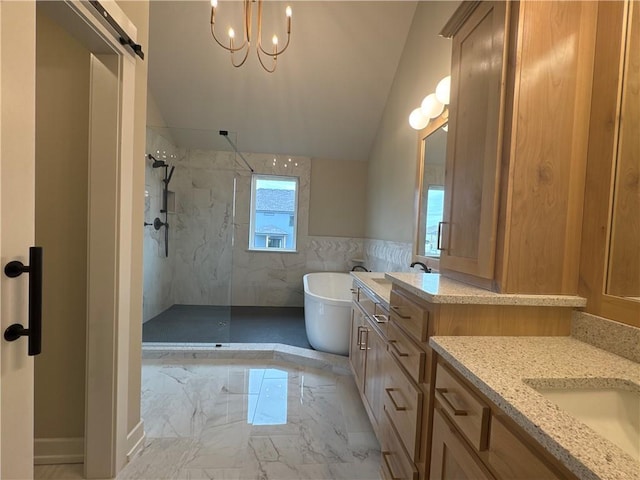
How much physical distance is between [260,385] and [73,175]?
1.91 m

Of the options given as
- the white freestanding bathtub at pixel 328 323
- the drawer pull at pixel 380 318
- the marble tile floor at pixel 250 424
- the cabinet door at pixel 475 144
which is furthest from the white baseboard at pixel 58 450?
the cabinet door at pixel 475 144

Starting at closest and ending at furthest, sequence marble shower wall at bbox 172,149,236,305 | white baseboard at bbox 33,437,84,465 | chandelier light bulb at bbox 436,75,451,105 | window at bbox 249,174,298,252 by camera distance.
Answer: white baseboard at bbox 33,437,84,465 → chandelier light bulb at bbox 436,75,451,105 → marble shower wall at bbox 172,149,236,305 → window at bbox 249,174,298,252

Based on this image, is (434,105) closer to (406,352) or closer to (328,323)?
(406,352)

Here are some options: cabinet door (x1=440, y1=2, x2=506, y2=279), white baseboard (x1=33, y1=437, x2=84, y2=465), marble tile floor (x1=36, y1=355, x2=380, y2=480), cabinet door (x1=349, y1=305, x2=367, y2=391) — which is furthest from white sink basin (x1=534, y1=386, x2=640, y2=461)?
white baseboard (x1=33, y1=437, x2=84, y2=465)

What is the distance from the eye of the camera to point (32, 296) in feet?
2.66

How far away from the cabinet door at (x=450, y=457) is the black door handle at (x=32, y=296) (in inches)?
46.5

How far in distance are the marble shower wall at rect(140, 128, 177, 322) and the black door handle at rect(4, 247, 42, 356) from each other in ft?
9.41

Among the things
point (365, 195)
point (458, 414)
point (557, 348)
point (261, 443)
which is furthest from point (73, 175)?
point (365, 195)

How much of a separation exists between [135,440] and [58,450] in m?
0.36

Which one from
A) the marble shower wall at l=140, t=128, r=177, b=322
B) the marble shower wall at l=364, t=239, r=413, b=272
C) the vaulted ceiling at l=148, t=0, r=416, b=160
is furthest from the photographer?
the marble shower wall at l=140, t=128, r=177, b=322

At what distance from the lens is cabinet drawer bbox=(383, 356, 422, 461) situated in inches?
44.3

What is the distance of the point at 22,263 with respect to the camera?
831mm

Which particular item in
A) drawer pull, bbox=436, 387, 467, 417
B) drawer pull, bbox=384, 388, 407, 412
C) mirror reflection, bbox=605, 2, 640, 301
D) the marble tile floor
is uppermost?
mirror reflection, bbox=605, 2, 640, 301

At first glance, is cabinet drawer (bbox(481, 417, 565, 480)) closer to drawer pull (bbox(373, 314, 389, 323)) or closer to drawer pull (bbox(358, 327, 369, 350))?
drawer pull (bbox(373, 314, 389, 323))
